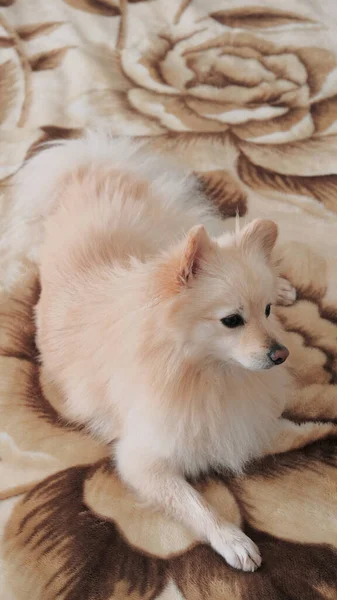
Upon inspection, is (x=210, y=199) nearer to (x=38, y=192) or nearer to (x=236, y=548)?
(x=38, y=192)

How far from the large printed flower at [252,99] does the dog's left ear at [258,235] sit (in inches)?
26.0

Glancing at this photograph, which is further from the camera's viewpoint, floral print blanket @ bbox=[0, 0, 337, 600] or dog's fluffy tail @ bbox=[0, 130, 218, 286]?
dog's fluffy tail @ bbox=[0, 130, 218, 286]

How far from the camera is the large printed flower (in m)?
1.65

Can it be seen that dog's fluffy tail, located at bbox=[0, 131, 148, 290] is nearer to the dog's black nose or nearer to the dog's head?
the dog's head

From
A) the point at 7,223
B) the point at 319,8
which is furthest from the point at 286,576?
the point at 319,8

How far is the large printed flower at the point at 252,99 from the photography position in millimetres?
1648

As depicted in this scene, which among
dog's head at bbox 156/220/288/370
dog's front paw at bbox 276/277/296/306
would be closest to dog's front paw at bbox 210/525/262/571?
Answer: dog's head at bbox 156/220/288/370

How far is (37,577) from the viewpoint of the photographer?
95cm

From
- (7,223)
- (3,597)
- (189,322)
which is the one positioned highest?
(189,322)

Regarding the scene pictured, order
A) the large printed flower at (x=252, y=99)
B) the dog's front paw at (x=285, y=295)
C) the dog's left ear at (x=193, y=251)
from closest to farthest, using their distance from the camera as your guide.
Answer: the dog's left ear at (x=193, y=251), the dog's front paw at (x=285, y=295), the large printed flower at (x=252, y=99)

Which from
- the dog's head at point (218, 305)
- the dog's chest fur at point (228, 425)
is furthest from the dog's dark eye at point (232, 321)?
the dog's chest fur at point (228, 425)

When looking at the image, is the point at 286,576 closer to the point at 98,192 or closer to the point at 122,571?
the point at 122,571

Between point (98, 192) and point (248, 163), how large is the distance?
0.54 metres

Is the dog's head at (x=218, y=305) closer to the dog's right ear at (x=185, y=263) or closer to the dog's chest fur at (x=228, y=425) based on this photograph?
the dog's right ear at (x=185, y=263)
